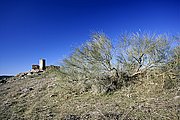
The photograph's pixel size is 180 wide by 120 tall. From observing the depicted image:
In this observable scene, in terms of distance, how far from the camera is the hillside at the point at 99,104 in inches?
183

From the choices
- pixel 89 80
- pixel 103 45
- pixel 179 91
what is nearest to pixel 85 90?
pixel 89 80

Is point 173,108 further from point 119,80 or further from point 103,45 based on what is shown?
point 103,45

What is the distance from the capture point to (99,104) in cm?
574

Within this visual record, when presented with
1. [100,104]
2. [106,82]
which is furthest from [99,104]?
[106,82]

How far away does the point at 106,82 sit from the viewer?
736 cm

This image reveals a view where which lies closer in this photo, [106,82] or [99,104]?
[99,104]

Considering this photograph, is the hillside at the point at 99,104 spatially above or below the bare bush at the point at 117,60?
below

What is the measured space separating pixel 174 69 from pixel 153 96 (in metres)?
1.90

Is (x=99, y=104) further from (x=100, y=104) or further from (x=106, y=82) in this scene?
(x=106, y=82)

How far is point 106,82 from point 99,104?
1.74 metres

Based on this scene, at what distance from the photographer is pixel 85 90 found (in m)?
7.53

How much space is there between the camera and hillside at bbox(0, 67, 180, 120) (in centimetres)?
464

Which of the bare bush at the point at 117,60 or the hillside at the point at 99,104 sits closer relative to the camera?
the hillside at the point at 99,104

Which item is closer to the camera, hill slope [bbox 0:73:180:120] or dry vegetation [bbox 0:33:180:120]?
hill slope [bbox 0:73:180:120]
